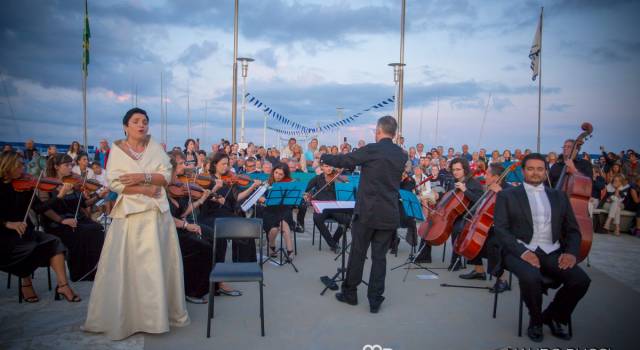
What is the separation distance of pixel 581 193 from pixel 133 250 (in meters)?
4.93

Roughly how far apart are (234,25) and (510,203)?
11.8m

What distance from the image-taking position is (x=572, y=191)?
534cm

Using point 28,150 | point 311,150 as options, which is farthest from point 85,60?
point 311,150

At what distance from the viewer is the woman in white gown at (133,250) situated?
146 inches

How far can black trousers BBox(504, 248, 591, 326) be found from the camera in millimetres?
3924

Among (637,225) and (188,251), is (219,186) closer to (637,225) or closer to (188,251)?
(188,251)

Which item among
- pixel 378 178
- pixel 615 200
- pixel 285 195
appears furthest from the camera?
pixel 615 200

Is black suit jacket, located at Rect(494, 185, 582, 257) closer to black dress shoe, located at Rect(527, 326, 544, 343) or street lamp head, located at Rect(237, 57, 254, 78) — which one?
black dress shoe, located at Rect(527, 326, 544, 343)

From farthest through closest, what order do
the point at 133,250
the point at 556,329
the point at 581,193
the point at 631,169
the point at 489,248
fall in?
the point at 631,169 → the point at 489,248 → the point at 581,193 → the point at 556,329 → the point at 133,250

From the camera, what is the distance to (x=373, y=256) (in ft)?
15.8

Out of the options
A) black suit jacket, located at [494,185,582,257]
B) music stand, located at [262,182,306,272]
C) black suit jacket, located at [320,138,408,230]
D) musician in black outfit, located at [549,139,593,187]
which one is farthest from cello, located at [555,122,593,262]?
music stand, located at [262,182,306,272]

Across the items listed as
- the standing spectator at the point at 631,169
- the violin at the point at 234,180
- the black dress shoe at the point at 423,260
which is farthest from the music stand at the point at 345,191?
the standing spectator at the point at 631,169

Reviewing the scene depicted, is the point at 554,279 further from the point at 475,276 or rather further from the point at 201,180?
the point at 201,180

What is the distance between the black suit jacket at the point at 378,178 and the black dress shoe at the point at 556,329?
1.65 meters
